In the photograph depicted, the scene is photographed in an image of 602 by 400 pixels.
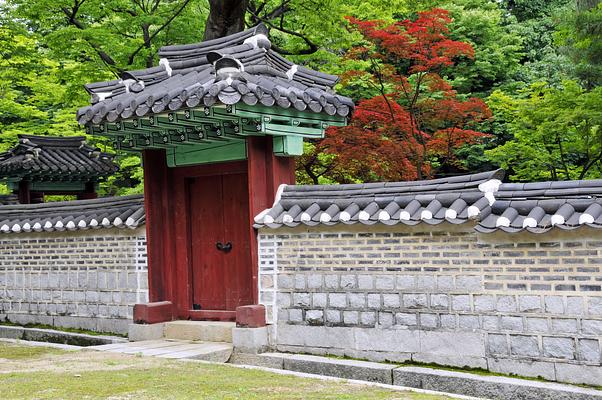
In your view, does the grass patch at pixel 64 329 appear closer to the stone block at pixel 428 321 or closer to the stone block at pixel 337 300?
the stone block at pixel 337 300

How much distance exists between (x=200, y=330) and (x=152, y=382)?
2935 mm

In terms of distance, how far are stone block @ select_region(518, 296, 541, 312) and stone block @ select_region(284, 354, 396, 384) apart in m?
1.63

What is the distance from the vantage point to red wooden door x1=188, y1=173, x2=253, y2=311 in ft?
34.3

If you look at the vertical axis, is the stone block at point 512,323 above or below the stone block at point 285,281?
below

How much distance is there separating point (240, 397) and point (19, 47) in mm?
15922

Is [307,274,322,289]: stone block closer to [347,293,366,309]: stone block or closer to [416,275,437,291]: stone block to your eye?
[347,293,366,309]: stone block

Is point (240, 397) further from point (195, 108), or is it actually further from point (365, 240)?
point (195, 108)

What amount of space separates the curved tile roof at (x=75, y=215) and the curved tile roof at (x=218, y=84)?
1.73 m

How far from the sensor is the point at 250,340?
30.9 feet

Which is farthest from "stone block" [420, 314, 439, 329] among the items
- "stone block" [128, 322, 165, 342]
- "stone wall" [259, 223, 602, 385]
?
"stone block" [128, 322, 165, 342]

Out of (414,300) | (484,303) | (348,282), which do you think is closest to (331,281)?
(348,282)

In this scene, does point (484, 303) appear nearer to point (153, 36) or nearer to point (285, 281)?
point (285, 281)

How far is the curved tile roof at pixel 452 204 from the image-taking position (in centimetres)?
725

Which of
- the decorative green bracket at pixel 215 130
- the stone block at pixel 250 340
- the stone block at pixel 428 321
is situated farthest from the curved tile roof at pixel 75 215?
the stone block at pixel 428 321
